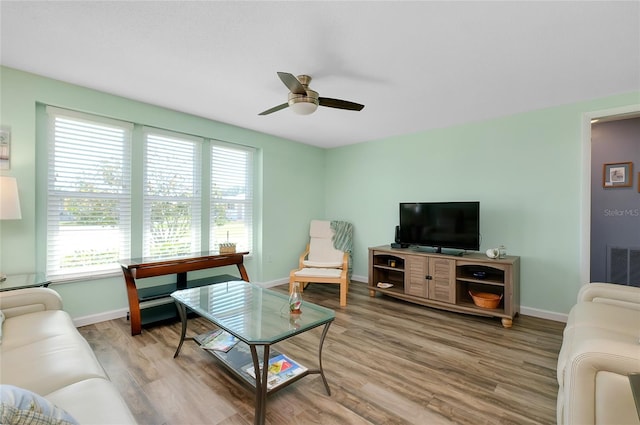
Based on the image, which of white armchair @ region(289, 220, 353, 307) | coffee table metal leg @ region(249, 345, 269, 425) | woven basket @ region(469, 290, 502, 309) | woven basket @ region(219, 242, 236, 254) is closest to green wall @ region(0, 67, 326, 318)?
white armchair @ region(289, 220, 353, 307)

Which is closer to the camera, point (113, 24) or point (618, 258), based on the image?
point (113, 24)

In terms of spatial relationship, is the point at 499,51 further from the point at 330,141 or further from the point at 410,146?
the point at 330,141

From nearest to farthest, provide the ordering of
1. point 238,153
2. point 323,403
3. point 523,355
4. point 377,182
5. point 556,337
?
point 323,403 < point 523,355 < point 556,337 < point 238,153 < point 377,182

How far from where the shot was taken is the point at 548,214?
3125 mm

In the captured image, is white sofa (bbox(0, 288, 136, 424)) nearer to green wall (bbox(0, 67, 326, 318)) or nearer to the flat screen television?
green wall (bbox(0, 67, 326, 318))

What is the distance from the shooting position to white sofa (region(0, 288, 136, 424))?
106cm

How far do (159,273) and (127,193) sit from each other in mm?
1009

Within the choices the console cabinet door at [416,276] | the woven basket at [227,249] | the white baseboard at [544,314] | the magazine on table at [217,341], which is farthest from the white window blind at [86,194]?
the white baseboard at [544,314]

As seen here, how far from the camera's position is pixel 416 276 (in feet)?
11.5

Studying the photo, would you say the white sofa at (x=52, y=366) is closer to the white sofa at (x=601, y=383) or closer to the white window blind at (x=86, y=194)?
the white window blind at (x=86, y=194)

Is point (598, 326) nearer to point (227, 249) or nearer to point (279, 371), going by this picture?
point (279, 371)

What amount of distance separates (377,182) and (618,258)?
327 centimetres

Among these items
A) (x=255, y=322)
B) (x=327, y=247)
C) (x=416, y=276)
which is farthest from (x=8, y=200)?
(x=416, y=276)

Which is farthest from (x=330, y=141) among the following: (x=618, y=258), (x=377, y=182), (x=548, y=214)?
(x=618, y=258)
